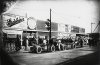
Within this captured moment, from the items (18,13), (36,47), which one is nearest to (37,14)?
(18,13)

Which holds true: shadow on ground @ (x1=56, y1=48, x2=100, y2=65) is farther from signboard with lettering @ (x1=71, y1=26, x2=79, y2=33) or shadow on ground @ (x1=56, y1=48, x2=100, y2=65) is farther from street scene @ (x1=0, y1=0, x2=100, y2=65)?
signboard with lettering @ (x1=71, y1=26, x2=79, y2=33)

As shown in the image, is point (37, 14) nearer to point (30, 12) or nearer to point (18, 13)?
point (30, 12)

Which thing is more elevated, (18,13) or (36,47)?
(18,13)

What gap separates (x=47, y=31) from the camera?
1511 millimetres

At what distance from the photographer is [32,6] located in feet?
4.86

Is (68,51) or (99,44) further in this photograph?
(68,51)

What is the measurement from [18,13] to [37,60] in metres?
0.48

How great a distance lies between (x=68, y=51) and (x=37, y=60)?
13.0 inches

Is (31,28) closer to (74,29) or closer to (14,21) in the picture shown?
(14,21)

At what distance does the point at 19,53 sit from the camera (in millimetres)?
1454

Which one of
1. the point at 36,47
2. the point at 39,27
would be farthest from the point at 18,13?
the point at 36,47

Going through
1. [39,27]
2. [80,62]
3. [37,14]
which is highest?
[37,14]

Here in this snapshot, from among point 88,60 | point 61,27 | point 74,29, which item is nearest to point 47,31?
point 61,27

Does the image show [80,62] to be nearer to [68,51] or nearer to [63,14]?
[68,51]
